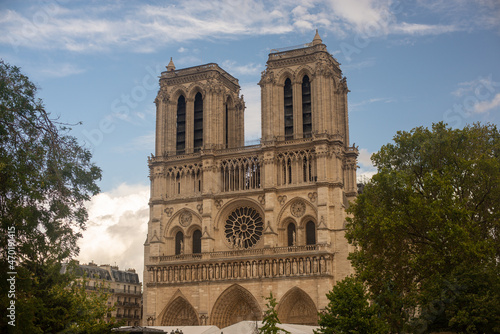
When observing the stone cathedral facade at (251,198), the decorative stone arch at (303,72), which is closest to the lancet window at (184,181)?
the stone cathedral facade at (251,198)

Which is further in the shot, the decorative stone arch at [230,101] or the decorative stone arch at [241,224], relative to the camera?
the decorative stone arch at [230,101]

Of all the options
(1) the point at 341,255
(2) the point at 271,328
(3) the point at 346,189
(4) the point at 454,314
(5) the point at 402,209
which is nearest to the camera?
(2) the point at 271,328

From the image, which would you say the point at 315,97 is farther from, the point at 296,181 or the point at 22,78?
the point at 22,78

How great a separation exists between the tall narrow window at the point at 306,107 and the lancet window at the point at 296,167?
2.00m

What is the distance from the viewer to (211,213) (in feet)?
161

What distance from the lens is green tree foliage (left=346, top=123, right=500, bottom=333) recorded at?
25.4m

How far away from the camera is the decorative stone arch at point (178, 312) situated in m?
48.4

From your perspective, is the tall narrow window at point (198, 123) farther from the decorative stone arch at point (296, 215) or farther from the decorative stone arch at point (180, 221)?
the decorative stone arch at point (296, 215)

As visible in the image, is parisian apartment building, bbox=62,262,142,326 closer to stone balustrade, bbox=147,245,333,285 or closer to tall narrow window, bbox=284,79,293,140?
stone balustrade, bbox=147,245,333,285

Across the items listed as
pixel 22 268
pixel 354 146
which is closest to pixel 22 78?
pixel 22 268

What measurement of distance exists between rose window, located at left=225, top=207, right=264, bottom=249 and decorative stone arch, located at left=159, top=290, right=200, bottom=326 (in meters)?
5.47

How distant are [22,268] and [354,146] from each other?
1356 inches

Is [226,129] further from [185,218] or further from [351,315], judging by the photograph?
[351,315]

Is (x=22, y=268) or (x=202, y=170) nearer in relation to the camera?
(x=22, y=268)
